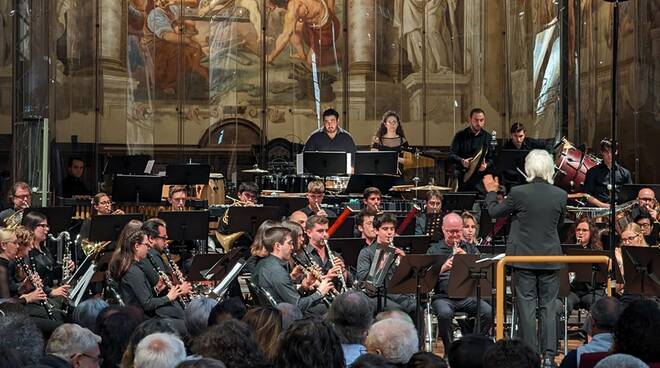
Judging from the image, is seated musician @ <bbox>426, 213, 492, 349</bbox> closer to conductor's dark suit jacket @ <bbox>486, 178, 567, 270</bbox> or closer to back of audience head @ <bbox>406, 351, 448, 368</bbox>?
conductor's dark suit jacket @ <bbox>486, 178, 567, 270</bbox>

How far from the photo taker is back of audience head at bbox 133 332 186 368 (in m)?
6.23

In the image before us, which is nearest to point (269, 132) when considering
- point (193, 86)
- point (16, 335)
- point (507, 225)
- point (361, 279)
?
point (193, 86)

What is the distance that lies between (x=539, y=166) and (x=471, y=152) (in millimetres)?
7746

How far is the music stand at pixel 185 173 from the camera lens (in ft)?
54.0

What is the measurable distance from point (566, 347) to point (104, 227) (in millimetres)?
4861

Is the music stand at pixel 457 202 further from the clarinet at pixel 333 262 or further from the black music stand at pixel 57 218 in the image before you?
the black music stand at pixel 57 218

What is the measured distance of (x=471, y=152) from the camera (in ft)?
60.2

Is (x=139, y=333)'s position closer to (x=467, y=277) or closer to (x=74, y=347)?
(x=74, y=347)

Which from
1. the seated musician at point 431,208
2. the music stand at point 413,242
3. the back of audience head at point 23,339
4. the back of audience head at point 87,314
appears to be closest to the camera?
the back of audience head at point 23,339

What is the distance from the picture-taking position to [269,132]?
2392 cm

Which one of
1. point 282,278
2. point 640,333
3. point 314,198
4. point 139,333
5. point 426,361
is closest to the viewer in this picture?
point 426,361

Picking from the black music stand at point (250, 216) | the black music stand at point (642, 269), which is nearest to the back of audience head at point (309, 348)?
the black music stand at point (642, 269)

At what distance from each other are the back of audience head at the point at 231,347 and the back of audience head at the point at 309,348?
0.47 feet

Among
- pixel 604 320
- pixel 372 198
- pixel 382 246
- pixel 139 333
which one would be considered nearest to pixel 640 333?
pixel 604 320
